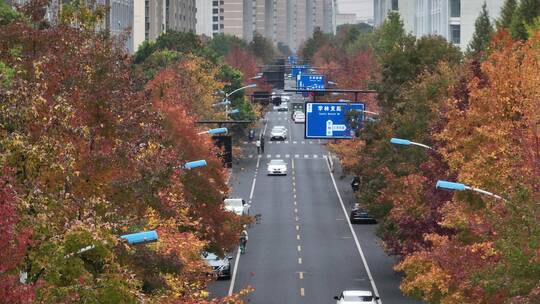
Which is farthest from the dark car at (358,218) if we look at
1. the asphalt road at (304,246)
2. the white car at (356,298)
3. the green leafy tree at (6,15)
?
the green leafy tree at (6,15)

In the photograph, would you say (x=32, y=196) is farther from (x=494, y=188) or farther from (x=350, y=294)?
(x=350, y=294)

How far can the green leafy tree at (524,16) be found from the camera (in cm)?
8850

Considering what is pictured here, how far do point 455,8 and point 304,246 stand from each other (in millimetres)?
60790

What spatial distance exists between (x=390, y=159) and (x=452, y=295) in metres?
21.8

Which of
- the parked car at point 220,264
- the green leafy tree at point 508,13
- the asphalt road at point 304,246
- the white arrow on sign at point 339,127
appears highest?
the green leafy tree at point 508,13

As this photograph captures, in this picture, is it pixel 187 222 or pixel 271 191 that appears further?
pixel 271 191

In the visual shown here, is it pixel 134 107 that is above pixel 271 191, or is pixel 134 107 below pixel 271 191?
above

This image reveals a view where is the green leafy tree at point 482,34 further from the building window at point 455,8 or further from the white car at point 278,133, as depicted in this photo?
the white car at point 278,133

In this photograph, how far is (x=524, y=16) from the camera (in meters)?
89.1

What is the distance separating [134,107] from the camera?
41938 millimetres

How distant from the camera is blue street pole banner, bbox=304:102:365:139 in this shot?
7262 cm

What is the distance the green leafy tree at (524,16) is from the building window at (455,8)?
1645 inches

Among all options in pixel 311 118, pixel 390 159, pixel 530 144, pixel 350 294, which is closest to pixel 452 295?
pixel 530 144

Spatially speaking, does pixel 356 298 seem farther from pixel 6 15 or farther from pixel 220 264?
pixel 6 15
